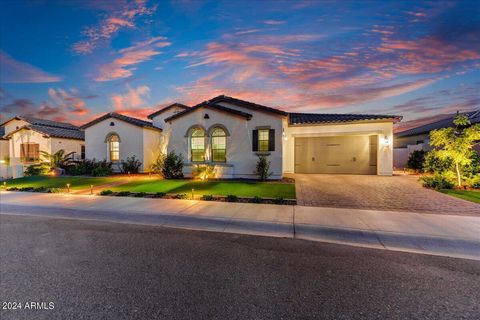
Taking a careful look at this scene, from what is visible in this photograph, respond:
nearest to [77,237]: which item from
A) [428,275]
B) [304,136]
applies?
[428,275]

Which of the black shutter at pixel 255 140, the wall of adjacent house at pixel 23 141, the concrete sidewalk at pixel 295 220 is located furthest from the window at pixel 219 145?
the wall of adjacent house at pixel 23 141

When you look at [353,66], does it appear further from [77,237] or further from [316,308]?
[77,237]

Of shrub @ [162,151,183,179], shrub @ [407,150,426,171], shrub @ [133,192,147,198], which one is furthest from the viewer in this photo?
shrub @ [407,150,426,171]

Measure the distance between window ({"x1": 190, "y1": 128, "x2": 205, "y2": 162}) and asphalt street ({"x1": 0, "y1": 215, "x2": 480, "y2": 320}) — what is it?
10.1 meters

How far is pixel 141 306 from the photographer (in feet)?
8.98

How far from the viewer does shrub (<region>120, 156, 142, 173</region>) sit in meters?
17.1

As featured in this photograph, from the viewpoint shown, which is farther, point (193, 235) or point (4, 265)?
point (193, 235)

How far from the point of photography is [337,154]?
54.0 ft

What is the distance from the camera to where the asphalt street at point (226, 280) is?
8.73 feet

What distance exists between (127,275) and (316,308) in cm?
284

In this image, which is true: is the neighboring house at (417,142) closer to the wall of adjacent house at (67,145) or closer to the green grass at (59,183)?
the green grass at (59,183)

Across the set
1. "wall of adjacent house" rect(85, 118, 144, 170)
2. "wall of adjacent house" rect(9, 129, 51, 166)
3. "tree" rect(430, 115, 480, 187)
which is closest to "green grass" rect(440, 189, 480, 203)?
"tree" rect(430, 115, 480, 187)

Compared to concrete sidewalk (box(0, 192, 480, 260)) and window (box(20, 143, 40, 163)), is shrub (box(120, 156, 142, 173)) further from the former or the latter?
window (box(20, 143, 40, 163))

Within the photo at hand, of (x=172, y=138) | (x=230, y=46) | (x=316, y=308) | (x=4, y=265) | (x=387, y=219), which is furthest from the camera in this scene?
(x=172, y=138)
